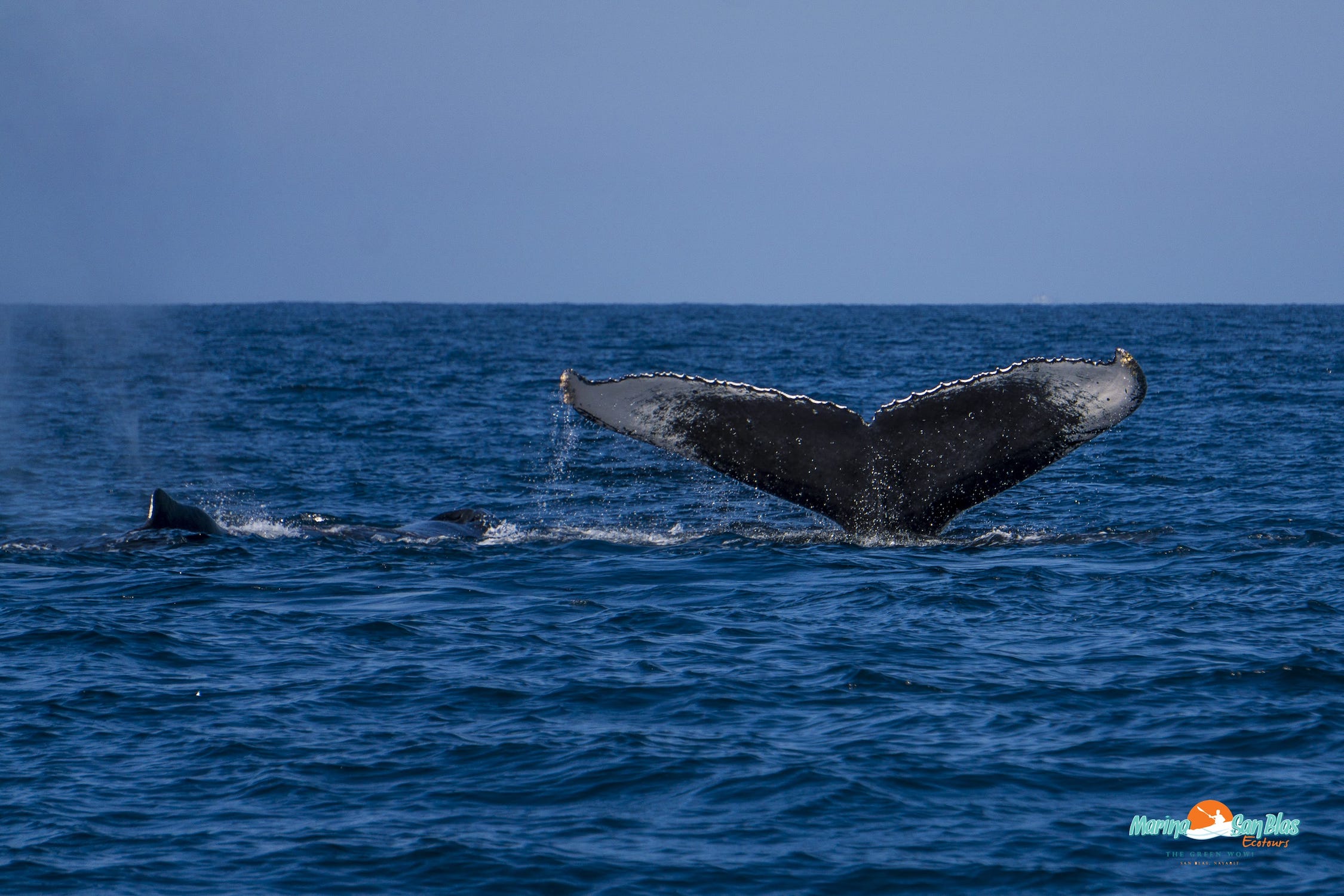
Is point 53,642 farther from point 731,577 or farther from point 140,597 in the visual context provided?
point 731,577

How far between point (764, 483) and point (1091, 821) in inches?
157

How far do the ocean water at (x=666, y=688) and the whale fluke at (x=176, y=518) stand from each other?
0.67ft

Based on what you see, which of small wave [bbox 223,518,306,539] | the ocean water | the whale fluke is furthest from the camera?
small wave [bbox 223,518,306,539]

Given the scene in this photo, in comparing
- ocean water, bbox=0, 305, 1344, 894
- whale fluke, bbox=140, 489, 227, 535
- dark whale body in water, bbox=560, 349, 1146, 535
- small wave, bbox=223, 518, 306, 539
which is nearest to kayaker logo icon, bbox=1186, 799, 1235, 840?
ocean water, bbox=0, 305, 1344, 894

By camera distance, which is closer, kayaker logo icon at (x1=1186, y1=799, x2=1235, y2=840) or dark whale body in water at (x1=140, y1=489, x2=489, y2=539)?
kayaker logo icon at (x1=1186, y1=799, x2=1235, y2=840)

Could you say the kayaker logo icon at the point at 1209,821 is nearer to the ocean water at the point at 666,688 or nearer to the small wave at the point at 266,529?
the ocean water at the point at 666,688

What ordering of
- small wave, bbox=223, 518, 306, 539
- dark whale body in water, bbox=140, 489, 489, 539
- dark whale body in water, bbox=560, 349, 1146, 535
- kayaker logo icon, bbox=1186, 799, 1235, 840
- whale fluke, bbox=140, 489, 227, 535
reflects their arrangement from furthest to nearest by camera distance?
1. small wave, bbox=223, 518, 306, 539
2. dark whale body in water, bbox=140, 489, 489, 539
3. whale fluke, bbox=140, 489, 227, 535
4. dark whale body in water, bbox=560, 349, 1146, 535
5. kayaker logo icon, bbox=1186, 799, 1235, 840

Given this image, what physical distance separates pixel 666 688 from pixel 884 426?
2.48 meters

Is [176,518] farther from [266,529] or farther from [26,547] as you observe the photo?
[26,547]

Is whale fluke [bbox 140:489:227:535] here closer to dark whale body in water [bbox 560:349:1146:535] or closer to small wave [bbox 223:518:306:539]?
small wave [bbox 223:518:306:539]

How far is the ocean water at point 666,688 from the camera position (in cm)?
708

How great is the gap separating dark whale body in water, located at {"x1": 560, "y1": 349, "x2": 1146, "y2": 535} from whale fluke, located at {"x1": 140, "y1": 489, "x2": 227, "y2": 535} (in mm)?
5945

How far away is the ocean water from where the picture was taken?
7082 mm

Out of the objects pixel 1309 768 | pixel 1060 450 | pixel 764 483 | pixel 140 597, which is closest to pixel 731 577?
pixel 764 483
